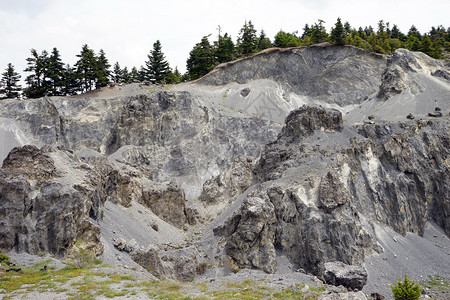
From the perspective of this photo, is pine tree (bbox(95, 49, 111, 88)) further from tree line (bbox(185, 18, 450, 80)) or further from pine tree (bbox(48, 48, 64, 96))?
tree line (bbox(185, 18, 450, 80))

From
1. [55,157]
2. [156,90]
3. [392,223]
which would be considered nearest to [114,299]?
[55,157]

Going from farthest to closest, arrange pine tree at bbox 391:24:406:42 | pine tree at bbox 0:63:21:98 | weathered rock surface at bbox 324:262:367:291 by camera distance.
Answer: pine tree at bbox 391:24:406:42, pine tree at bbox 0:63:21:98, weathered rock surface at bbox 324:262:367:291

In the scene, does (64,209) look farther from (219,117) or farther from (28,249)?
(219,117)

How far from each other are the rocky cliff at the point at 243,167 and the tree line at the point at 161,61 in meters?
4.81

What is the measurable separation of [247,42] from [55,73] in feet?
130

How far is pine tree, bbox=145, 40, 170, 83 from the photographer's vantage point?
79.2 m

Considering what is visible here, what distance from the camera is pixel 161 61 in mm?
80250

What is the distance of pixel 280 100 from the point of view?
71.6m

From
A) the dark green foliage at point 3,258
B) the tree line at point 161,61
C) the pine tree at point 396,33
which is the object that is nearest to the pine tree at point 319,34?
the tree line at point 161,61

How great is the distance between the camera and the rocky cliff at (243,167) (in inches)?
1141

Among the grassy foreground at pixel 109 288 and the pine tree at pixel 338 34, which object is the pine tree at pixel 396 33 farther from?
the grassy foreground at pixel 109 288

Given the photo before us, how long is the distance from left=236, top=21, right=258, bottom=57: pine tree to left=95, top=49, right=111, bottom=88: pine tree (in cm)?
2898

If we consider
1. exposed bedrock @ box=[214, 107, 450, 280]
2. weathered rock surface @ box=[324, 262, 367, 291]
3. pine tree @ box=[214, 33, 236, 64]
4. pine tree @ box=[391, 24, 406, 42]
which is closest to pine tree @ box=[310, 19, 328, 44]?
pine tree @ box=[214, 33, 236, 64]

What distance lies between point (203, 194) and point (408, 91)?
3739 cm
